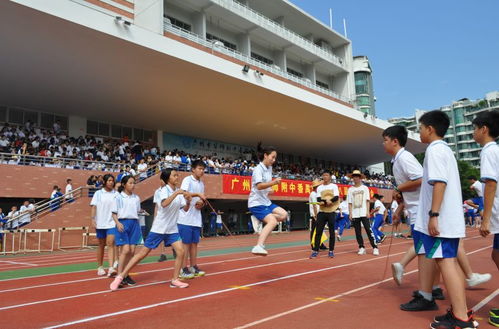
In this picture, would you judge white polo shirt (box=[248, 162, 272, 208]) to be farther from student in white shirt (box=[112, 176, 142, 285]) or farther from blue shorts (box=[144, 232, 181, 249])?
student in white shirt (box=[112, 176, 142, 285])

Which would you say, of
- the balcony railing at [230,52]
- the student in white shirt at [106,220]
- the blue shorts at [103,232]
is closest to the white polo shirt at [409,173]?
the student in white shirt at [106,220]

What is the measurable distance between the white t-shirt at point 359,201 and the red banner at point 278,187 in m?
9.97

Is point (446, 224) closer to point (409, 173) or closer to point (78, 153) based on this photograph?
point (409, 173)

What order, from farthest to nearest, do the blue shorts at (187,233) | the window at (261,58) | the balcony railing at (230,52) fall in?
the window at (261,58) < the balcony railing at (230,52) < the blue shorts at (187,233)

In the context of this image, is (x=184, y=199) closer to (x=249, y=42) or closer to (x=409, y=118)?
(x=249, y=42)

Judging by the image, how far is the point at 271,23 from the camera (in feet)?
92.1

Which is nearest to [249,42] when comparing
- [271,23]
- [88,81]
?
→ [271,23]

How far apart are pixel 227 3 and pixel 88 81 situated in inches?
456

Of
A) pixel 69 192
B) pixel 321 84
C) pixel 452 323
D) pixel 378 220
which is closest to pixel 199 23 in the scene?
pixel 69 192

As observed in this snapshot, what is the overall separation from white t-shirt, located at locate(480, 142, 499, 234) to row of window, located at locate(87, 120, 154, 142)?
22184 millimetres

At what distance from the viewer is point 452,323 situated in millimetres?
3014

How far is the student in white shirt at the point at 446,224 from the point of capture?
3037 millimetres

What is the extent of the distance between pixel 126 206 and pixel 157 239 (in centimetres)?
124

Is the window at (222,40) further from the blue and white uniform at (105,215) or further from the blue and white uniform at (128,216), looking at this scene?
the blue and white uniform at (128,216)
